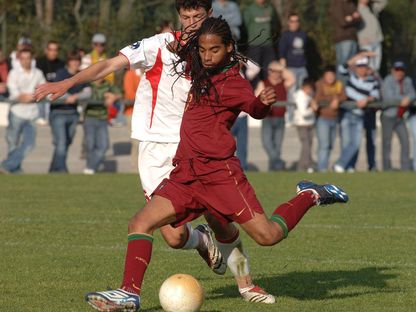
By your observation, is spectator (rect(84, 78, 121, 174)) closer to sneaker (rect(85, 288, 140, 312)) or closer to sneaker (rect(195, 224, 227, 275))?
sneaker (rect(195, 224, 227, 275))

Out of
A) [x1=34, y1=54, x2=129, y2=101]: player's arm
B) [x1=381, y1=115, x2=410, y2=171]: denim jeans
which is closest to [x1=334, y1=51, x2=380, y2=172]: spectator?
[x1=381, y1=115, x2=410, y2=171]: denim jeans

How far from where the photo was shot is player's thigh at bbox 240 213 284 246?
7.64 m

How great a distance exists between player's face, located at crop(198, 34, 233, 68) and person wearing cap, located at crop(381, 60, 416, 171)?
516 inches

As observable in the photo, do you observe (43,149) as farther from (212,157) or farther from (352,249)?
(212,157)

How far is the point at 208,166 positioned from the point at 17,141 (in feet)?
40.0

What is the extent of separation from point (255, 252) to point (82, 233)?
2.04 meters

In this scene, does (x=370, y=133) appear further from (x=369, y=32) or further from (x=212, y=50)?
(x=212, y=50)

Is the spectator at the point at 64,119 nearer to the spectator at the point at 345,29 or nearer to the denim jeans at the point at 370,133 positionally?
the denim jeans at the point at 370,133

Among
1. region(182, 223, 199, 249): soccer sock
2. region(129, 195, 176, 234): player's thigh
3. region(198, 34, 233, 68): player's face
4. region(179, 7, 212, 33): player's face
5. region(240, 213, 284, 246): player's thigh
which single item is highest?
region(179, 7, 212, 33): player's face

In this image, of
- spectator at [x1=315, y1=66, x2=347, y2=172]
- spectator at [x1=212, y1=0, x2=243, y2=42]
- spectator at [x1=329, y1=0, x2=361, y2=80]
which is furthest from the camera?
spectator at [x1=329, y1=0, x2=361, y2=80]

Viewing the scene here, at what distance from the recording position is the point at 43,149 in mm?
22125

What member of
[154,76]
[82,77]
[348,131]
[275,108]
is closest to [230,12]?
[275,108]

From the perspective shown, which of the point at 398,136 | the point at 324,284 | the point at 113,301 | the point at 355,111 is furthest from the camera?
the point at 398,136

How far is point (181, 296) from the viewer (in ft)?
24.6
